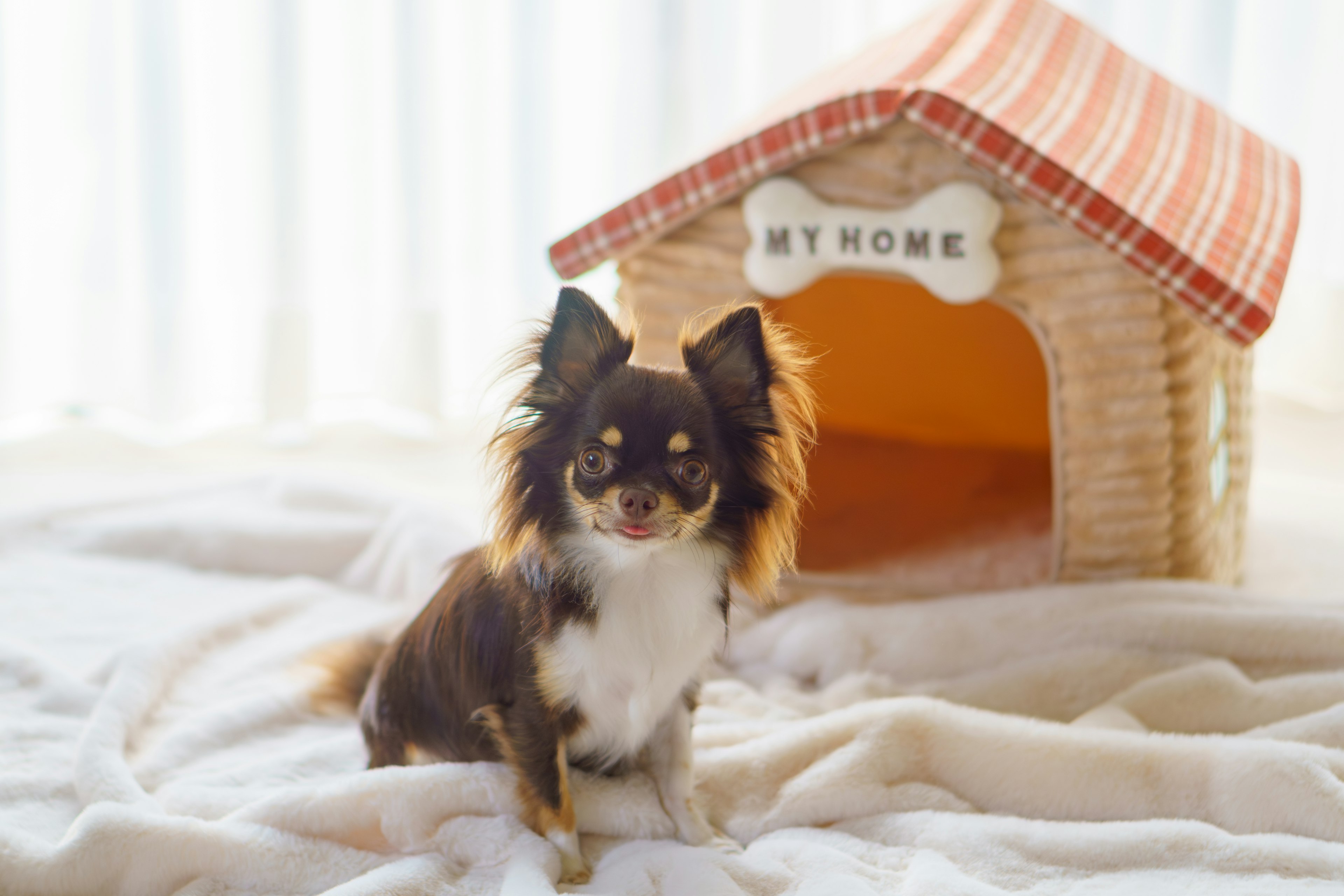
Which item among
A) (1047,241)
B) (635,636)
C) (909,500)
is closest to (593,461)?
(635,636)

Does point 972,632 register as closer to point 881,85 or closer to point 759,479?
point 759,479

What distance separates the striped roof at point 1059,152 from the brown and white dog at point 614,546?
2.22 feet

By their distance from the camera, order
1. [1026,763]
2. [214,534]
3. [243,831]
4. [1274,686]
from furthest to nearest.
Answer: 1. [214,534]
2. [1274,686]
3. [1026,763]
4. [243,831]

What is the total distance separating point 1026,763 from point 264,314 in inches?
123

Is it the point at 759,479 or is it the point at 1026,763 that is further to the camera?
the point at 1026,763

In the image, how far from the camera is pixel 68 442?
3977 millimetres

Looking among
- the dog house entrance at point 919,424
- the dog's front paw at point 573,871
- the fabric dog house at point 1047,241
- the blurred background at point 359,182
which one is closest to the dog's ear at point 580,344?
the fabric dog house at point 1047,241

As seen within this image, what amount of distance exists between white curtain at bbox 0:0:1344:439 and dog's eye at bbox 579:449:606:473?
8.23 feet

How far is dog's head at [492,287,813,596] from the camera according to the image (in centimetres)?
147

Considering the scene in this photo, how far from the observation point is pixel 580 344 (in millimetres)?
1557

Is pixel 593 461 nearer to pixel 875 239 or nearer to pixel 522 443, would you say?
pixel 522 443

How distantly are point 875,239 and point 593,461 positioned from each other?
100cm

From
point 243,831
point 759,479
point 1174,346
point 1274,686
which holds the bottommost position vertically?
point 243,831

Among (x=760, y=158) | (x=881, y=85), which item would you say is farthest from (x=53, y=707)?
(x=881, y=85)
